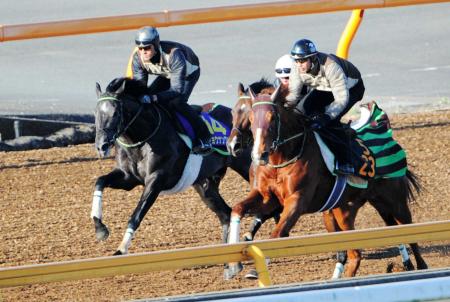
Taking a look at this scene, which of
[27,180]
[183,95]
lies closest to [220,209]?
[183,95]

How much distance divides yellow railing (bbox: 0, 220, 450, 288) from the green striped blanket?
3.72m

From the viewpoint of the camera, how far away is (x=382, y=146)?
36.2 ft

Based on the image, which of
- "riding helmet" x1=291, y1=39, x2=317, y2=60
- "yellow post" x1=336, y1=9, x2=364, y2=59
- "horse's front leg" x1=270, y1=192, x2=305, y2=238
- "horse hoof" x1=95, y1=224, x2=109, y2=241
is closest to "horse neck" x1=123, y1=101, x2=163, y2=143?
"horse hoof" x1=95, y1=224, x2=109, y2=241

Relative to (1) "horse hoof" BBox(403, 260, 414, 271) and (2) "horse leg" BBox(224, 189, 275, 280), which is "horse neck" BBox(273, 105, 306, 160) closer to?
(2) "horse leg" BBox(224, 189, 275, 280)

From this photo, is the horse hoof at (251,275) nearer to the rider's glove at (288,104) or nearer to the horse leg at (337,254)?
the horse leg at (337,254)

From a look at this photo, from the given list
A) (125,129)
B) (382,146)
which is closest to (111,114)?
(125,129)

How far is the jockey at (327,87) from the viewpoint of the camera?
34.1 ft

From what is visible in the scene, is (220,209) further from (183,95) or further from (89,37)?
(89,37)

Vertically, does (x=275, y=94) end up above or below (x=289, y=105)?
above

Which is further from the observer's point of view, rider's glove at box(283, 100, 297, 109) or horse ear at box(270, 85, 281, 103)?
rider's glove at box(283, 100, 297, 109)

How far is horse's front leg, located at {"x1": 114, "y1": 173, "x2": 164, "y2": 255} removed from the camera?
10652 millimetres

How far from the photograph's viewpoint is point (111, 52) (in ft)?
68.3

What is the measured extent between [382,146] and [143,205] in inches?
90.3

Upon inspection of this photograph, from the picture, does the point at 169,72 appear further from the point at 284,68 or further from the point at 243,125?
the point at 243,125
